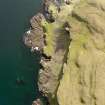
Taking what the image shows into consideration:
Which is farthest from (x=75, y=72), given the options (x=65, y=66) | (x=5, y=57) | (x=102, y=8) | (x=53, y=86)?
(x=5, y=57)

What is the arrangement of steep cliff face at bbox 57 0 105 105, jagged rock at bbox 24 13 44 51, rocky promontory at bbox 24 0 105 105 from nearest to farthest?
steep cliff face at bbox 57 0 105 105
rocky promontory at bbox 24 0 105 105
jagged rock at bbox 24 13 44 51

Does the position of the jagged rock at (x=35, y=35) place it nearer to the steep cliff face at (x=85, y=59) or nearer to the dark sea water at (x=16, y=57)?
the dark sea water at (x=16, y=57)

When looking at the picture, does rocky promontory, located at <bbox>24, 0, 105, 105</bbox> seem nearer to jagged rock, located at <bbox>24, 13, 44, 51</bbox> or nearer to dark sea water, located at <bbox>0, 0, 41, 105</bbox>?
jagged rock, located at <bbox>24, 13, 44, 51</bbox>

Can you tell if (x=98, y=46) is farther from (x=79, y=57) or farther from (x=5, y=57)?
(x=5, y=57)

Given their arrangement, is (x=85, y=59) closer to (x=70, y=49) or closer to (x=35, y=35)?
(x=70, y=49)

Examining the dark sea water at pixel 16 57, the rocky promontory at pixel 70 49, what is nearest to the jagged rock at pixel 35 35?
the rocky promontory at pixel 70 49

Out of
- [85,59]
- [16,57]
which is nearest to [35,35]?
[16,57]

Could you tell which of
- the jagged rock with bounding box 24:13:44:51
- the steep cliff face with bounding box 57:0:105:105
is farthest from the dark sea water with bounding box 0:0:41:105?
the steep cliff face with bounding box 57:0:105:105

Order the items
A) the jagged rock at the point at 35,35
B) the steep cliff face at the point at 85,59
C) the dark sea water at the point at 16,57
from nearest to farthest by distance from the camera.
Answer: the steep cliff face at the point at 85,59 → the dark sea water at the point at 16,57 → the jagged rock at the point at 35,35
